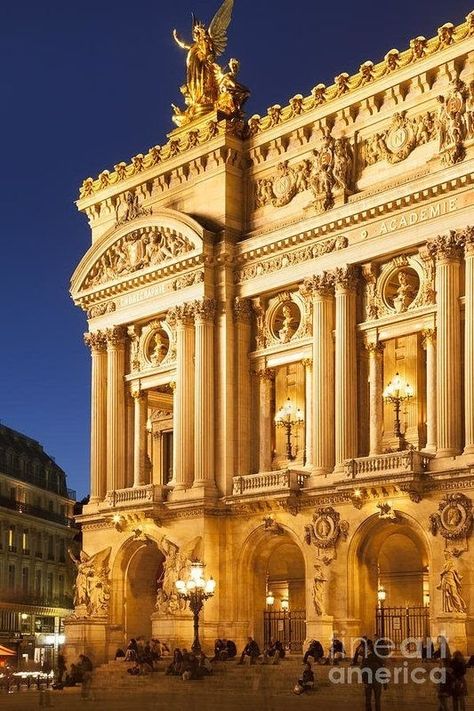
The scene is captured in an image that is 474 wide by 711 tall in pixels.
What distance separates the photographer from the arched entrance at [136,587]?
2159 inches

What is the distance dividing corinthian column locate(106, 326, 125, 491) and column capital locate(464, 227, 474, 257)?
16985mm

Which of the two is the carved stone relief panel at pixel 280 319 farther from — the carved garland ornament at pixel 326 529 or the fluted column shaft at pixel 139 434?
the carved garland ornament at pixel 326 529

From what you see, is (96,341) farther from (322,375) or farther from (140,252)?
(322,375)

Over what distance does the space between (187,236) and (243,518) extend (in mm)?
10803

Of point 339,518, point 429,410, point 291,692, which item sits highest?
point 429,410

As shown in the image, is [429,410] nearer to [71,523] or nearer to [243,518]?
[243,518]

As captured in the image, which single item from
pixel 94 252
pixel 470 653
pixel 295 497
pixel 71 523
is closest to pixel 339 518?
pixel 295 497

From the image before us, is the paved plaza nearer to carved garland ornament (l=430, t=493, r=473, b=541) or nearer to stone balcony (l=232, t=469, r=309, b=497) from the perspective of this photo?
carved garland ornament (l=430, t=493, r=473, b=541)

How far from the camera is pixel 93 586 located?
5497 cm

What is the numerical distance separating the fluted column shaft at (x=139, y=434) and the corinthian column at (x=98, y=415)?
1479 mm

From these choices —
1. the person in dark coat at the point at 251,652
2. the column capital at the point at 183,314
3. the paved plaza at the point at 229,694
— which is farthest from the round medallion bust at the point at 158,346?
the person in dark coat at the point at 251,652

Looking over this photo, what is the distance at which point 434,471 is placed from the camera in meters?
44.4

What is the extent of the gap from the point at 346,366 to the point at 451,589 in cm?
905

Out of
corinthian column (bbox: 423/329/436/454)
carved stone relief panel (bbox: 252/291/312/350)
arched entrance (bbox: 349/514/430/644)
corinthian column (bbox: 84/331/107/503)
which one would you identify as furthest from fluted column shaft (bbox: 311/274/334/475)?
corinthian column (bbox: 84/331/107/503)
